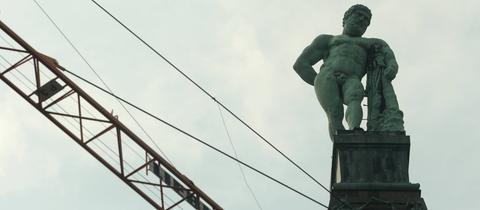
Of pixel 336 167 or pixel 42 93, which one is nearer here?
pixel 336 167

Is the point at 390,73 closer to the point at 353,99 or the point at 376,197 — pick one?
the point at 353,99

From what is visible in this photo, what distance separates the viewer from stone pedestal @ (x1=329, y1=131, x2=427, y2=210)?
2959 cm

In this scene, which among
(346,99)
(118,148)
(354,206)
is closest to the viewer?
(354,206)

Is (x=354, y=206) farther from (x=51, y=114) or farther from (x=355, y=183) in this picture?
(x=51, y=114)

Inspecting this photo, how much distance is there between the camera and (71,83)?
40312 millimetres

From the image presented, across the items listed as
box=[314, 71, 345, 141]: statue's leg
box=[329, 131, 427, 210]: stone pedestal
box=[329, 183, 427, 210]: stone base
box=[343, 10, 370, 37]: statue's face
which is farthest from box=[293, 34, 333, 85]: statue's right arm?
box=[329, 183, 427, 210]: stone base

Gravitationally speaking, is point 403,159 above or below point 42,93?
below

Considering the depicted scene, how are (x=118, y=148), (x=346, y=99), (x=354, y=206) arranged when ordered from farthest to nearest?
(x=118, y=148) < (x=346, y=99) < (x=354, y=206)

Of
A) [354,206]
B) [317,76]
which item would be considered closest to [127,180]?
[317,76]

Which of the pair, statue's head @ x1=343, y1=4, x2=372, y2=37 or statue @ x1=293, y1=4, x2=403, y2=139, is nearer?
statue @ x1=293, y1=4, x2=403, y2=139

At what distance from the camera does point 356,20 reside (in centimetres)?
3331

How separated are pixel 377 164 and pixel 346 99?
2278 millimetres

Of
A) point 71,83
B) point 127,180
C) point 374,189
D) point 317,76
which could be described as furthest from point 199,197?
point 374,189

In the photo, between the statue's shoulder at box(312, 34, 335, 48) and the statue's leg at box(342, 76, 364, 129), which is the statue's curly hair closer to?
the statue's shoulder at box(312, 34, 335, 48)
